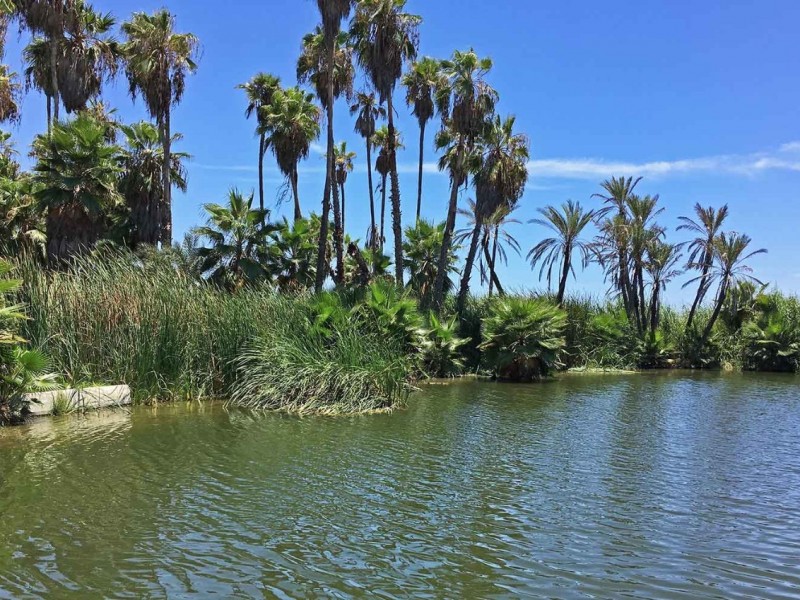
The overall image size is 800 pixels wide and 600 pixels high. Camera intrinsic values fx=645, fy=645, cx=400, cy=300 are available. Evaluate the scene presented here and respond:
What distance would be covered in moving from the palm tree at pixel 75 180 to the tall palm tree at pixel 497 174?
1569 centimetres

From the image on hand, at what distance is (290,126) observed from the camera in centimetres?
3275

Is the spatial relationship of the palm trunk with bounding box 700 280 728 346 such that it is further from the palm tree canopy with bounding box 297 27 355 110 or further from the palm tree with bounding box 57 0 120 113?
the palm tree with bounding box 57 0 120 113

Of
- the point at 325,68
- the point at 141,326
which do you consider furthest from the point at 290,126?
the point at 141,326

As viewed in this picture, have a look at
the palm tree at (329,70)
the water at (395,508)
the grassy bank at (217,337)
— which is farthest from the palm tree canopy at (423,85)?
the water at (395,508)

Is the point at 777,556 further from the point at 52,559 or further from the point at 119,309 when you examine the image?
the point at 119,309

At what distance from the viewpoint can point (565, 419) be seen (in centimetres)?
1485

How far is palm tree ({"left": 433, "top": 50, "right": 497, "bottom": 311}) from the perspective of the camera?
94.6 ft

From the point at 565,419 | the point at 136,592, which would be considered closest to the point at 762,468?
the point at 565,419

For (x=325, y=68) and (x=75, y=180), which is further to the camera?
(x=325, y=68)

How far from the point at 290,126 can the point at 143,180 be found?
8.35 metres

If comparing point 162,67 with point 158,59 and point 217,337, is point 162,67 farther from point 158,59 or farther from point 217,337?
point 217,337

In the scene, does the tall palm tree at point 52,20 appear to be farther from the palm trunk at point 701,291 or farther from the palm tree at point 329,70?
the palm trunk at point 701,291

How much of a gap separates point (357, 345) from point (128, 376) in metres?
5.66

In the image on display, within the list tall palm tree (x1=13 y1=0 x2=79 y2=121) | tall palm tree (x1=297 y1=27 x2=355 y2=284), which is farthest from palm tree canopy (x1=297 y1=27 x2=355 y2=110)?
tall palm tree (x1=13 y1=0 x2=79 y2=121)
